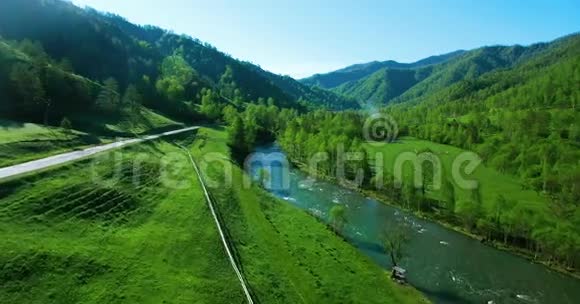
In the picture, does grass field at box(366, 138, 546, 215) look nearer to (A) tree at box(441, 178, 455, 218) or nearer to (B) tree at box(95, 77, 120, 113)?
(A) tree at box(441, 178, 455, 218)

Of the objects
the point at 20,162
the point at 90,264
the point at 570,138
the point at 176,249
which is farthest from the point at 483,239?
the point at 570,138

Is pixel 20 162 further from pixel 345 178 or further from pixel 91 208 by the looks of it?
pixel 345 178

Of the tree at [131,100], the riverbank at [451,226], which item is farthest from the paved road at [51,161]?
the riverbank at [451,226]

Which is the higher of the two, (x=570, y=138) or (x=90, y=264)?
(x=570, y=138)

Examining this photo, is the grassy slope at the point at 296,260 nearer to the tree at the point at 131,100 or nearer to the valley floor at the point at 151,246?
the valley floor at the point at 151,246

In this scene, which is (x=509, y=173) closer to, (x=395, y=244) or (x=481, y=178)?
(x=481, y=178)
